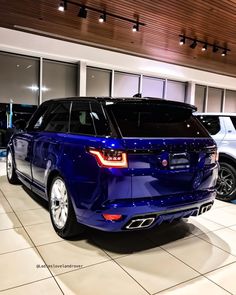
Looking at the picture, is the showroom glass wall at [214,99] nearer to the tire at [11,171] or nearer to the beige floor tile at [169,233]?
the tire at [11,171]

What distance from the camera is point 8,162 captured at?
451 cm

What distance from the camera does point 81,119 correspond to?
2.47 m

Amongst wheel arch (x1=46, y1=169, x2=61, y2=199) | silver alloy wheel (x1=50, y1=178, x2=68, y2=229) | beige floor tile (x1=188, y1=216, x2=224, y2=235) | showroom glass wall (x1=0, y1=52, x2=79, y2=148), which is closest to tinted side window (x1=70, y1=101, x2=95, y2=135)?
wheel arch (x1=46, y1=169, x2=61, y2=199)

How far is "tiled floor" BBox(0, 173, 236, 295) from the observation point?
183 cm

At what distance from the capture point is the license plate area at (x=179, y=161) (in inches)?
83.7

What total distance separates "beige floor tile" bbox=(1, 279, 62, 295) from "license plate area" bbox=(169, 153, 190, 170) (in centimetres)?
122

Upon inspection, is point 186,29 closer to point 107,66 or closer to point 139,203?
point 107,66

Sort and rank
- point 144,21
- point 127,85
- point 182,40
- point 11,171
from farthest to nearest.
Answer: point 127,85
point 182,40
point 144,21
point 11,171

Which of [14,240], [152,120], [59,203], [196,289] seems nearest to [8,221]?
[14,240]

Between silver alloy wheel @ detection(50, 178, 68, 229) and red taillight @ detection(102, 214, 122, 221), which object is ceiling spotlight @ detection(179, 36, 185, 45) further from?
red taillight @ detection(102, 214, 122, 221)

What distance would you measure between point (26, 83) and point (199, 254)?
6.63 m

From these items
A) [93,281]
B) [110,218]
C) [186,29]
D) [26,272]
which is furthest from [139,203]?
[186,29]

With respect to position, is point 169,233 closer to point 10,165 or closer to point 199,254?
point 199,254

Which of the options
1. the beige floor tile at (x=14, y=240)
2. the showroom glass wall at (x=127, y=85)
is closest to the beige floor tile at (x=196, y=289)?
the beige floor tile at (x=14, y=240)
